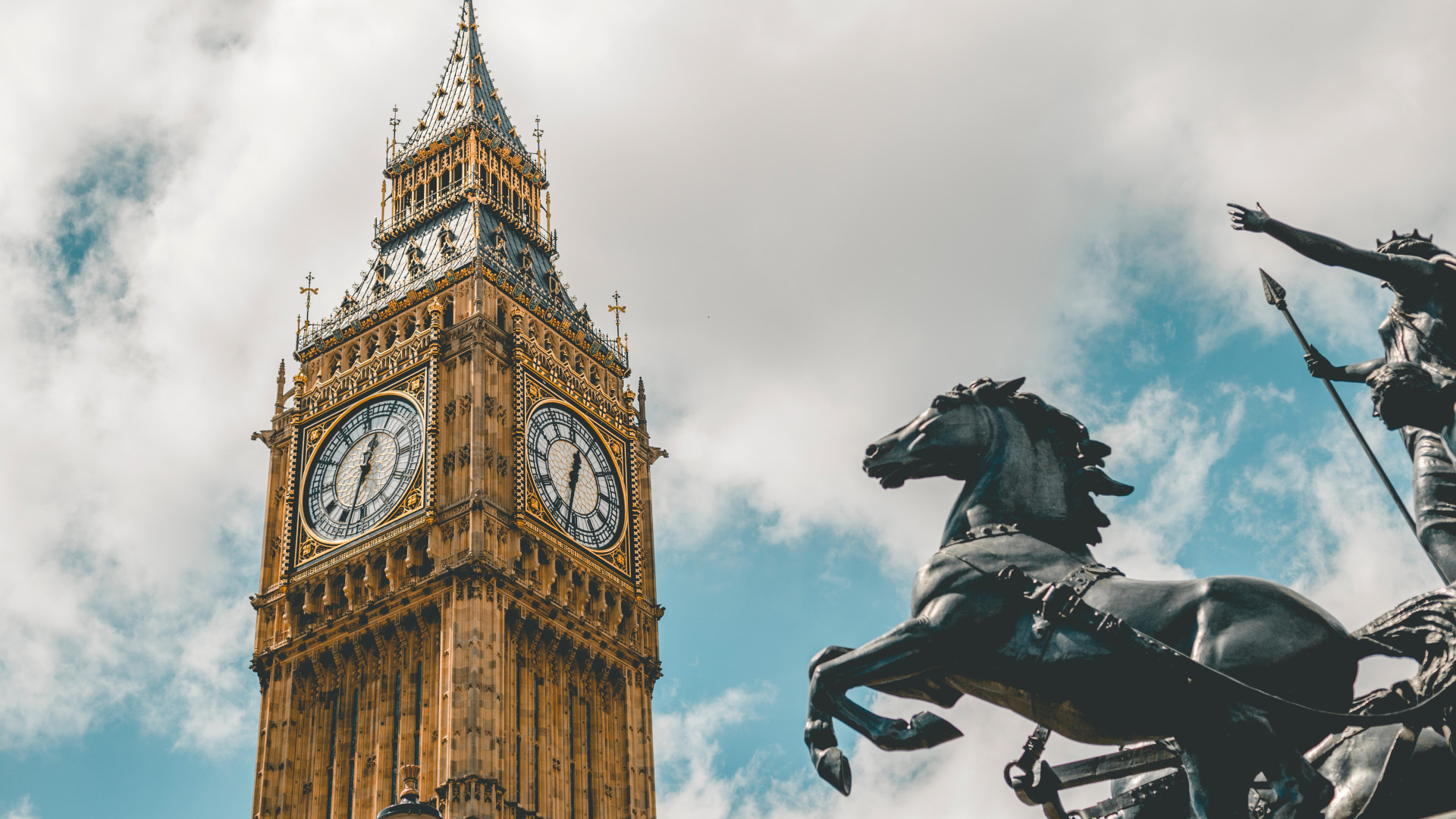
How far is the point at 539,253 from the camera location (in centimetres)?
6506

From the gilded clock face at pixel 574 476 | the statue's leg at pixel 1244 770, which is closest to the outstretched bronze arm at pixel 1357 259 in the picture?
the statue's leg at pixel 1244 770

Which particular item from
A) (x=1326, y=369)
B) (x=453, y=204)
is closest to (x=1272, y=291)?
(x=1326, y=369)

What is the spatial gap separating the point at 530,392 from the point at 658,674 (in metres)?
10.7

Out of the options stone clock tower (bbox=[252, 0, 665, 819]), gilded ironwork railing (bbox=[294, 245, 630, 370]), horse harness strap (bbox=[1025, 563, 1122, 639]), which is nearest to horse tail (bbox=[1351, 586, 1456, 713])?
horse harness strap (bbox=[1025, 563, 1122, 639])

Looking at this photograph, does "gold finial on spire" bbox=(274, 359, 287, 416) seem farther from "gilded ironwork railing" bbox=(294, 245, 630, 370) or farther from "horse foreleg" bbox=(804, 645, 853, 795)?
"horse foreleg" bbox=(804, 645, 853, 795)

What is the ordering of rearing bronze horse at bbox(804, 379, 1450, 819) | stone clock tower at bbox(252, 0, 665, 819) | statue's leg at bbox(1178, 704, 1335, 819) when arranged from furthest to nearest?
1. stone clock tower at bbox(252, 0, 665, 819)
2. rearing bronze horse at bbox(804, 379, 1450, 819)
3. statue's leg at bbox(1178, 704, 1335, 819)

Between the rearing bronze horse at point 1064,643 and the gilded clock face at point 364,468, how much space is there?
148ft

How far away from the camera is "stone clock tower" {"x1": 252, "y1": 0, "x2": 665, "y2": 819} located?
5072 cm

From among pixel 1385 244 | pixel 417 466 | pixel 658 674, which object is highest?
pixel 417 466

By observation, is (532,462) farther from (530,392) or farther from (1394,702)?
(1394,702)

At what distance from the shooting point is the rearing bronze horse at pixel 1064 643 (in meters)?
8.88

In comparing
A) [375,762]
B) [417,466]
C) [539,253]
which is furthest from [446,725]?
[539,253]

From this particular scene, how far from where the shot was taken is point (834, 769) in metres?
9.38

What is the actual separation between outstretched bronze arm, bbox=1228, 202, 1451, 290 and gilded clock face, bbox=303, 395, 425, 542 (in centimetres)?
4529
